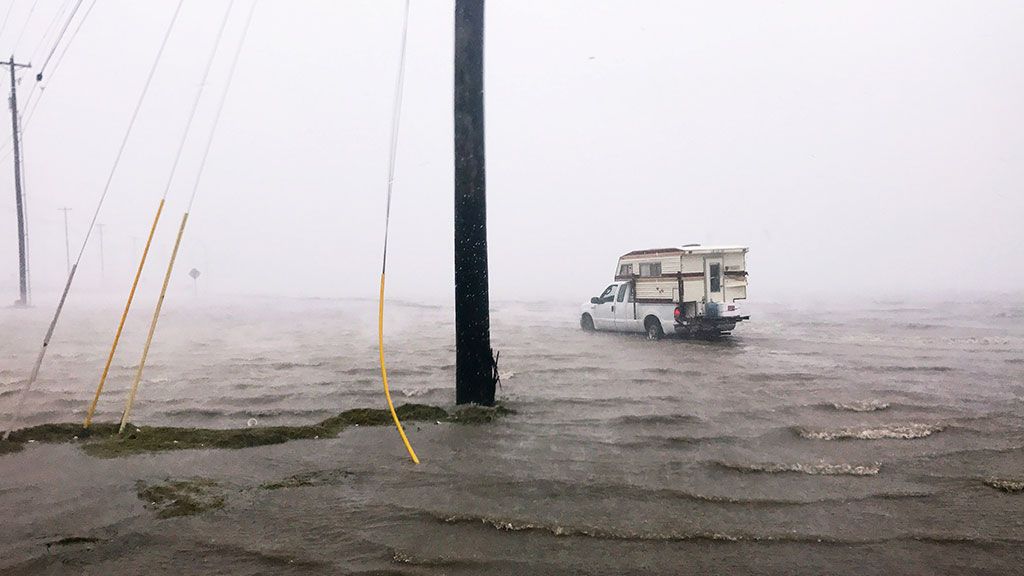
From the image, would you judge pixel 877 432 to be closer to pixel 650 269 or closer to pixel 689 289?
pixel 689 289

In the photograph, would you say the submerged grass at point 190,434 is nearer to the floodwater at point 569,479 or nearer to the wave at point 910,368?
the floodwater at point 569,479

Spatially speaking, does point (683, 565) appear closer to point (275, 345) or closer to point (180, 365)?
point (180, 365)

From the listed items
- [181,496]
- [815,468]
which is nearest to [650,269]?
[815,468]

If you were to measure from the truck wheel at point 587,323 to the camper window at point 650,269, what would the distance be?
3.28m

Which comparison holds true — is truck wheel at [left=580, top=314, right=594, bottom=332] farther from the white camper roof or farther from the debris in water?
the debris in water

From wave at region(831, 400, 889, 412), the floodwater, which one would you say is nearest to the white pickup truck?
the floodwater

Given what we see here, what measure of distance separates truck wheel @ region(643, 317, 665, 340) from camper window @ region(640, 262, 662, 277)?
4.23 feet

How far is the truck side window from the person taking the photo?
55.1ft

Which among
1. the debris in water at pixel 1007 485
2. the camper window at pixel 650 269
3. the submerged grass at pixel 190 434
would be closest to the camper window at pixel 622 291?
the camper window at pixel 650 269

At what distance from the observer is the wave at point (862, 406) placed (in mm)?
7969

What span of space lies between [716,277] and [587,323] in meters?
5.27

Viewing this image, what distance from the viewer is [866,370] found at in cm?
1134

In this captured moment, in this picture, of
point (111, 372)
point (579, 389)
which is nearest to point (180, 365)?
point (111, 372)

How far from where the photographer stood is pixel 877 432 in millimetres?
6770
